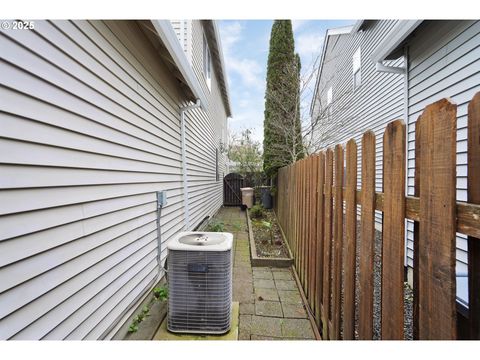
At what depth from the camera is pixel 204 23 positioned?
7.10 meters

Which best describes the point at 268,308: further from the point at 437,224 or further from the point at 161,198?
the point at 437,224

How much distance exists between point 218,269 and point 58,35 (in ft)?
7.00

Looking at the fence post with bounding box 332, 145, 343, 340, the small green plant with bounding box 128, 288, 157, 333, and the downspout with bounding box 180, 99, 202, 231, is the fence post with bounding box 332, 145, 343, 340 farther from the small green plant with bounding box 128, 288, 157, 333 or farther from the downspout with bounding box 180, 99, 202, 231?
the downspout with bounding box 180, 99, 202, 231

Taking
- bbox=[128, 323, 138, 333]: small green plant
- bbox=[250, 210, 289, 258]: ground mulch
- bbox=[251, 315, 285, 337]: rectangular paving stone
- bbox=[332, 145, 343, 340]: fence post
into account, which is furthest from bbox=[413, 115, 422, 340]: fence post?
bbox=[250, 210, 289, 258]: ground mulch

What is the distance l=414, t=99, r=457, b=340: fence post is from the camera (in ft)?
2.86

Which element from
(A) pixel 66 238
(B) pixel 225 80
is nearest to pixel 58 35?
(A) pixel 66 238

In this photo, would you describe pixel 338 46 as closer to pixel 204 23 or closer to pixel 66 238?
pixel 204 23

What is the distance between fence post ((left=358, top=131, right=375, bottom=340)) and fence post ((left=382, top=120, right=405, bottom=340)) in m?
0.13

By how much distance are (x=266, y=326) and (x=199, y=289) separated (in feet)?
2.64

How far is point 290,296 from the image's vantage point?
10.4 feet

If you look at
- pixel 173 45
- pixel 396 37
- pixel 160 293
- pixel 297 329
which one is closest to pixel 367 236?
pixel 297 329

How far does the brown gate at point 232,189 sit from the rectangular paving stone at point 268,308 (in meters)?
9.39

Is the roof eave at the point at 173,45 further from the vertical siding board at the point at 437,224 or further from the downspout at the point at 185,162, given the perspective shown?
the vertical siding board at the point at 437,224

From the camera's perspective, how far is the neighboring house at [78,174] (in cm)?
134
